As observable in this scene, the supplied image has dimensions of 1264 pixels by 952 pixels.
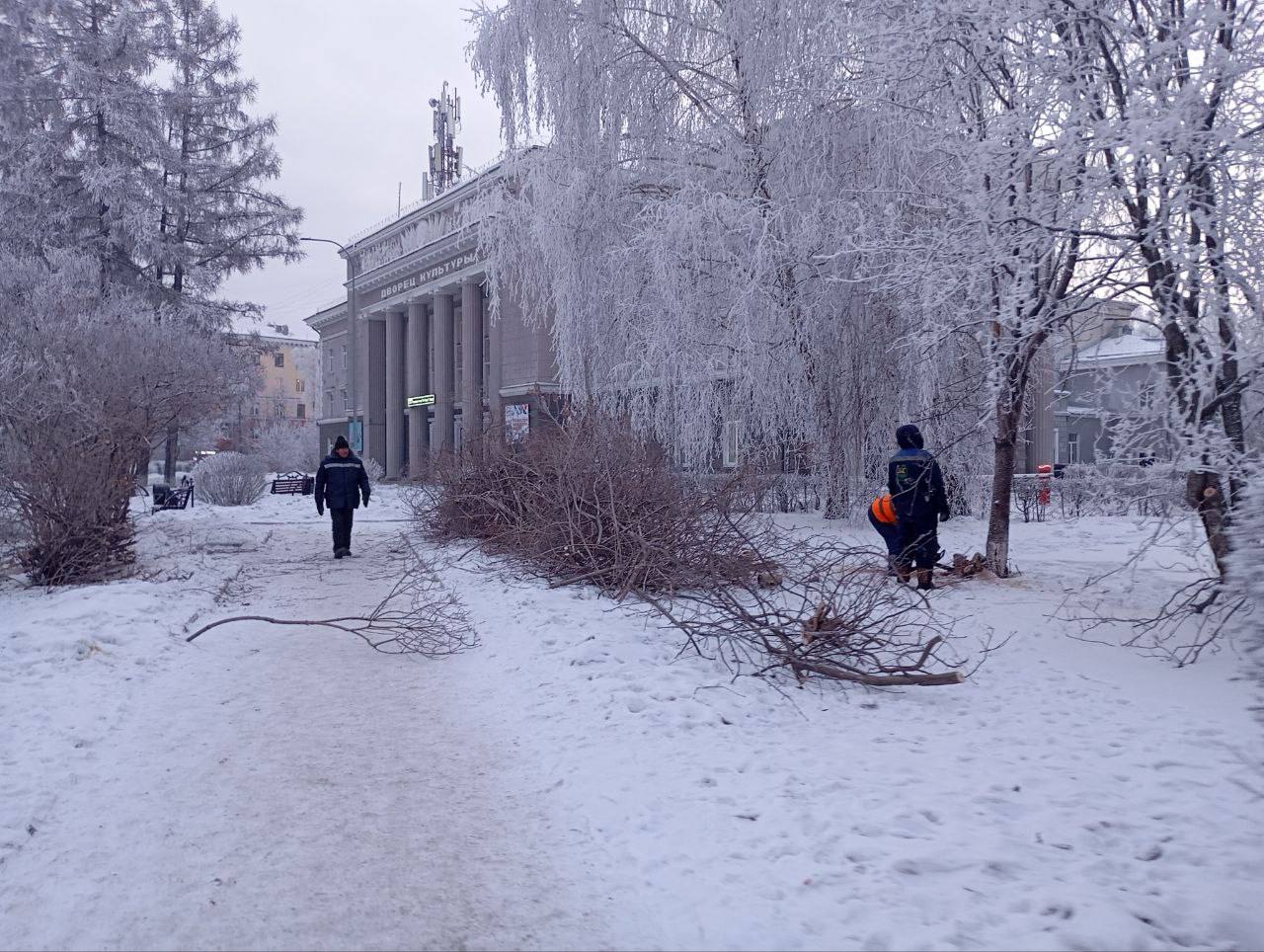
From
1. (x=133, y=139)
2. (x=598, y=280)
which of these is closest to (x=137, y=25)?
(x=133, y=139)

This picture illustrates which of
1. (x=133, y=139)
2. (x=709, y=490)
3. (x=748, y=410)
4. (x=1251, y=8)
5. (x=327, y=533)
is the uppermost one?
(x=133, y=139)

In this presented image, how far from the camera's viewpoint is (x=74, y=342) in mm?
13516

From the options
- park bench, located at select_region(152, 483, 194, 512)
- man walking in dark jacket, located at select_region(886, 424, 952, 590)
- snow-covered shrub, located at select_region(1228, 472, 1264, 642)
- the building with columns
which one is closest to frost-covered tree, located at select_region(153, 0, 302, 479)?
park bench, located at select_region(152, 483, 194, 512)

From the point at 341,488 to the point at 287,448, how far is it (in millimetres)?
48243

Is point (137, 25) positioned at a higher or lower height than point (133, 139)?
higher

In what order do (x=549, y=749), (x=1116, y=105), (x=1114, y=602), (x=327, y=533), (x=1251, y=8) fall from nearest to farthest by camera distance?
(x=549, y=749) < (x=1251, y=8) < (x=1116, y=105) < (x=1114, y=602) < (x=327, y=533)

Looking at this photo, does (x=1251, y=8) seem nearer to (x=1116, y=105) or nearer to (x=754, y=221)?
(x=1116, y=105)

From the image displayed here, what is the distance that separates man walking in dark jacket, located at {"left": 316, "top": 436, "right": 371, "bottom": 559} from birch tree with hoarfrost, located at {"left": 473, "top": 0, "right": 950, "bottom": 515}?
3.66 metres

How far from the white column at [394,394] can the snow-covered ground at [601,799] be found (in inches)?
1762

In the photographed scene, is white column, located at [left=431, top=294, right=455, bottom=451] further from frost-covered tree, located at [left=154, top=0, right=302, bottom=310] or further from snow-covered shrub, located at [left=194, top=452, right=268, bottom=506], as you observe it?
snow-covered shrub, located at [left=194, top=452, right=268, bottom=506]

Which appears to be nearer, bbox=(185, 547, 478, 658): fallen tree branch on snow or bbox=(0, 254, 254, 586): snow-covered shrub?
bbox=(185, 547, 478, 658): fallen tree branch on snow

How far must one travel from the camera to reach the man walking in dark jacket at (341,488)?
12.5 meters

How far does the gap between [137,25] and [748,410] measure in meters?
23.0

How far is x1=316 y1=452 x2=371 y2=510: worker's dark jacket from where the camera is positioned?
12.5 meters
